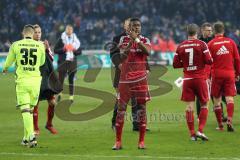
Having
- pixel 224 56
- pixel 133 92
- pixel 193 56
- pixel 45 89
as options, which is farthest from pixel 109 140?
pixel 224 56

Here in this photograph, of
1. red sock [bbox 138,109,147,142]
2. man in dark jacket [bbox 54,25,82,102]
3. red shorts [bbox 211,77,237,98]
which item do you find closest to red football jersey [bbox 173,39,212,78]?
red shorts [bbox 211,77,237,98]

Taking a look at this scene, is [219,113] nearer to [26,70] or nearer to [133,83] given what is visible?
[133,83]

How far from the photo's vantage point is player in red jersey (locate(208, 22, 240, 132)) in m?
15.1

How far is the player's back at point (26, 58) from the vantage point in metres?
13.2

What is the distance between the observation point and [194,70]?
1398cm

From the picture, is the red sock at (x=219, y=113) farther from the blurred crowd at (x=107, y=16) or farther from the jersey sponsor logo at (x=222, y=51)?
the blurred crowd at (x=107, y=16)

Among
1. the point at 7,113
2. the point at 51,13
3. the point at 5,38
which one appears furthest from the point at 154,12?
the point at 7,113

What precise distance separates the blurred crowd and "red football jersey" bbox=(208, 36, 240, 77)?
2578 centimetres

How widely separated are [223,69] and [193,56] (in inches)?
63.9

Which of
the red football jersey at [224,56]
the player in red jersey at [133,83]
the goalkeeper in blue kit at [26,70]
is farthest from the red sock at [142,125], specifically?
the red football jersey at [224,56]

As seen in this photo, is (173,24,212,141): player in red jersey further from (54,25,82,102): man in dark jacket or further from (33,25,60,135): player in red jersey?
(54,25,82,102): man in dark jacket

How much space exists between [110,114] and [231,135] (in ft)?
16.4

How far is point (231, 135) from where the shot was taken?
14711 millimetres

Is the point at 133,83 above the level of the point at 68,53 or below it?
below
